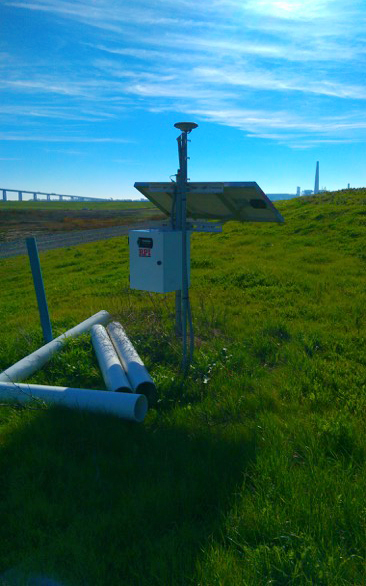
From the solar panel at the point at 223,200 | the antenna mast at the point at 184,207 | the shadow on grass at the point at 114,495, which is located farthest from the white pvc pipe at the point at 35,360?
the solar panel at the point at 223,200

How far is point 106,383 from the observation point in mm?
4582

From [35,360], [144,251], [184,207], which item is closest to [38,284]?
[35,360]

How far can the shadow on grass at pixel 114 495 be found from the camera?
8.02 feet

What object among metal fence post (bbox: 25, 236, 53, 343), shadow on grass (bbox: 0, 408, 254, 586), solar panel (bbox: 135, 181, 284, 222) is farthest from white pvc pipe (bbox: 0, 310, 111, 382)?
solar panel (bbox: 135, 181, 284, 222)

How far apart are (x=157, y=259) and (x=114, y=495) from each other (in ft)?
9.44

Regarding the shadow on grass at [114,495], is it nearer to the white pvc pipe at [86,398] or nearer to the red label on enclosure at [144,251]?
the white pvc pipe at [86,398]

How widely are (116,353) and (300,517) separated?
3212mm

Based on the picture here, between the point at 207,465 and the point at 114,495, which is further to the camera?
the point at 207,465

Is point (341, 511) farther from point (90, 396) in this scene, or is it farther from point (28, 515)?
point (90, 396)

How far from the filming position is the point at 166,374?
4953 millimetres

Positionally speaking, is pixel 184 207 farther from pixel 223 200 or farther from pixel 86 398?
pixel 86 398

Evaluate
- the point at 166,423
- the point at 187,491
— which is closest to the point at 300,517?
the point at 187,491

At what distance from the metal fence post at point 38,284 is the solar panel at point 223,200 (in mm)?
1655

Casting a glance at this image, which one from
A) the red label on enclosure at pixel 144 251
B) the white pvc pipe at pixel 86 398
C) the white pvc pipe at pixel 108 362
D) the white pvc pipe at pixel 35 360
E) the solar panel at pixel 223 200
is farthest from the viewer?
the red label on enclosure at pixel 144 251
